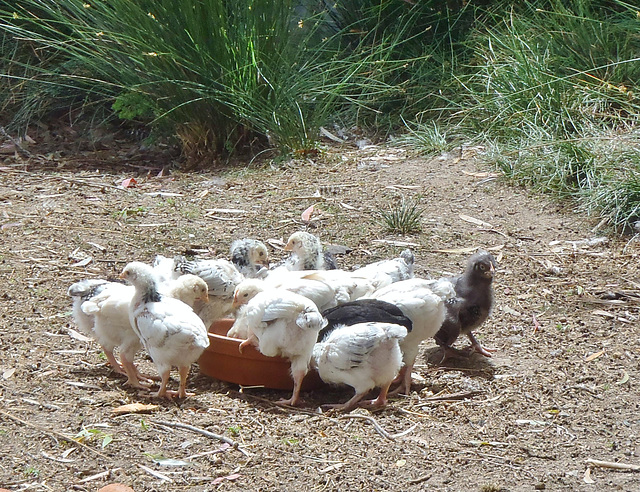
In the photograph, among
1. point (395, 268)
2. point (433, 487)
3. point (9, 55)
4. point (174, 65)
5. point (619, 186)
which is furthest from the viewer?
point (9, 55)

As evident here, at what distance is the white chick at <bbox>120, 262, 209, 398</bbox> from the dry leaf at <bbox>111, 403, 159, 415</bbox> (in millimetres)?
185

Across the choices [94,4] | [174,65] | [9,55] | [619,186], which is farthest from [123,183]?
[619,186]

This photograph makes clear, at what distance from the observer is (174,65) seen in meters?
8.13

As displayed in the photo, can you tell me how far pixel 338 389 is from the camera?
453 centimetres

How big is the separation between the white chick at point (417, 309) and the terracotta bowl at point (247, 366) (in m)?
0.49

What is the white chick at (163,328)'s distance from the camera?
402 centimetres

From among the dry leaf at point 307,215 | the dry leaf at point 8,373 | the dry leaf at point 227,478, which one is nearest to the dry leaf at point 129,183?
the dry leaf at point 307,215

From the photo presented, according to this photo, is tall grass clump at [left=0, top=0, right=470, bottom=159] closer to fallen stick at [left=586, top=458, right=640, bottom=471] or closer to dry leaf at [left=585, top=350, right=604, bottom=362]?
dry leaf at [left=585, top=350, right=604, bottom=362]

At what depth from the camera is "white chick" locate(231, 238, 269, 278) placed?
5242 millimetres

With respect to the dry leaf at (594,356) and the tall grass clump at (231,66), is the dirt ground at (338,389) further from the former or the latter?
the tall grass clump at (231,66)

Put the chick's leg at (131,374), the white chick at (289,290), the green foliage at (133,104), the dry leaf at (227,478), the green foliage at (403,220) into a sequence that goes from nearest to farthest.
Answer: the dry leaf at (227,478) < the chick's leg at (131,374) < the white chick at (289,290) < the green foliage at (403,220) < the green foliage at (133,104)

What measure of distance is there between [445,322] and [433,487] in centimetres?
154

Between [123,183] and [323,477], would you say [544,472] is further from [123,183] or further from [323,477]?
[123,183]

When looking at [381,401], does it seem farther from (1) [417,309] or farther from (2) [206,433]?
(2) [206,433]
